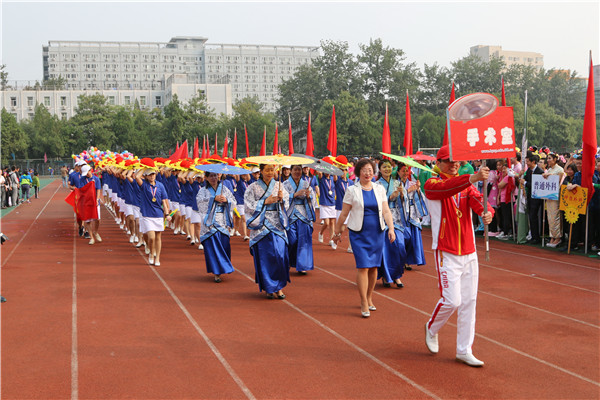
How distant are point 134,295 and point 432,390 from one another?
5.00 metres

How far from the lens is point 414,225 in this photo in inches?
376

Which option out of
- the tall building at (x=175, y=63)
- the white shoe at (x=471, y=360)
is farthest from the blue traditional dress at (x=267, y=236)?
the tall building at (x=175, y=63)

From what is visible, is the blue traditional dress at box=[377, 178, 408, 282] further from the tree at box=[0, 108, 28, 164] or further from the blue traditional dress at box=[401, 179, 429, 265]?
the tree at box=[0, 108, 28, 164]

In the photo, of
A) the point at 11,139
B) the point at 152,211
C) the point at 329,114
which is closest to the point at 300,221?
the point at 152,211

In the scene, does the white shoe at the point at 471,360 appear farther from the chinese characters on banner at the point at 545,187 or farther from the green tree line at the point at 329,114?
the green tree line at the point at 329,114

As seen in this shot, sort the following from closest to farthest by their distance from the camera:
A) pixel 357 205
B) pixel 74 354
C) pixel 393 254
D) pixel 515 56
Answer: pixel 74 354 < pixel 357 205 < pixel 393 254 < pixel 515 56

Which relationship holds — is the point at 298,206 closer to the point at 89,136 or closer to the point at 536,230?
the point at 536,230

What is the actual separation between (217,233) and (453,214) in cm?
485

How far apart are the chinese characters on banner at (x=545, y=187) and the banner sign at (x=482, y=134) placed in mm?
7927

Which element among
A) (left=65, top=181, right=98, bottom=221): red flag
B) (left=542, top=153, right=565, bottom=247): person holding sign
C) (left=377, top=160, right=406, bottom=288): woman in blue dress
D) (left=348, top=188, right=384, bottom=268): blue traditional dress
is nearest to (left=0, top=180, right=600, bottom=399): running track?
(left=377, top=160, right=406, bottom=288): woman in blue dress

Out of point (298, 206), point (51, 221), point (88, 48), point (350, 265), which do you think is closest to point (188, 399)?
point (298, 206)

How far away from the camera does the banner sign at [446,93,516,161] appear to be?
5086 millimetres

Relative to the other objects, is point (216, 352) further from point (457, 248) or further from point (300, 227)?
point (300, 227)

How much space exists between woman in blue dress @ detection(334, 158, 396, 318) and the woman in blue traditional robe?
2138mm
